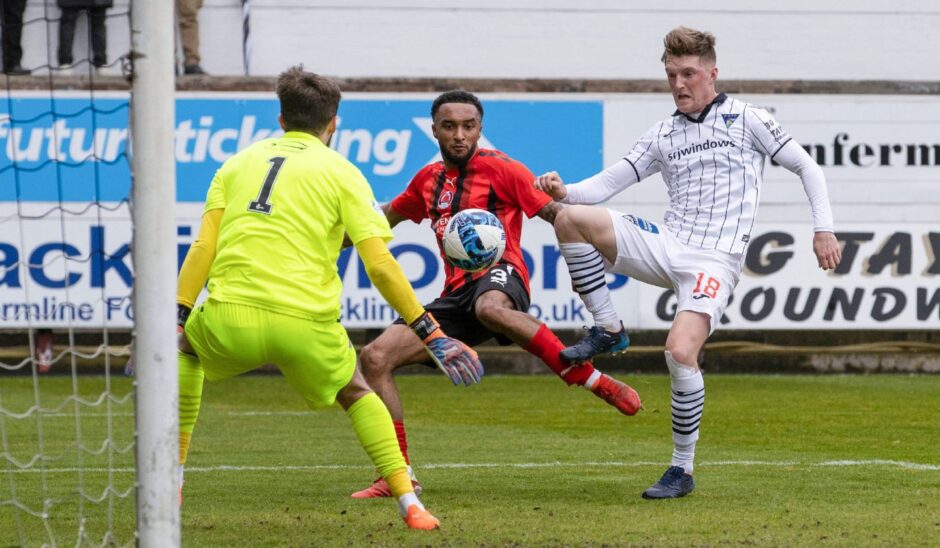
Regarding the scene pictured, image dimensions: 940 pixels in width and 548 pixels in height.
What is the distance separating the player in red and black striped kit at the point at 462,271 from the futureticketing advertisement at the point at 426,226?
20.7ft

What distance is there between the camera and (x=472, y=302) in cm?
762

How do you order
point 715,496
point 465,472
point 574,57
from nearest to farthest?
point 715,496 < point 465,472 < point 574,57

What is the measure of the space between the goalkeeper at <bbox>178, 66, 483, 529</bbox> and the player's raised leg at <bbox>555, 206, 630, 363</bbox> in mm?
1676

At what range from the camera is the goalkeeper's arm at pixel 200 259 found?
586 cm

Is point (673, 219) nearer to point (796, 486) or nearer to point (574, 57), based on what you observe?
point (796, 486)

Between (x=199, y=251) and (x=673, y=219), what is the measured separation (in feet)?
7.92

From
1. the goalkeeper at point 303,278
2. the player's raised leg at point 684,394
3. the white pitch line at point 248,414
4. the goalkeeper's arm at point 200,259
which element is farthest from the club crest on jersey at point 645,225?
the white pitch line at point 248,414

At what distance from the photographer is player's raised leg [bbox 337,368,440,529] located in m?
5.69

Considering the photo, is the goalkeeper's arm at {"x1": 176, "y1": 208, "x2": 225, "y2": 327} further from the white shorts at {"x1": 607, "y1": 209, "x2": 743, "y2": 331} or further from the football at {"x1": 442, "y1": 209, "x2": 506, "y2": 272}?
the white shorts at {"x1": 607, "y1": 209, "x2": 743, "y2": 331}

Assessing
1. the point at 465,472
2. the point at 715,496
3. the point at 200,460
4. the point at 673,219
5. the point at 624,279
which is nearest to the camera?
the point at 715,496

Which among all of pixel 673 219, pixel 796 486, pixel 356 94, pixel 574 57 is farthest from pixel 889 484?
pixel 574 57

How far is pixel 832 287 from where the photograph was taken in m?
14.6

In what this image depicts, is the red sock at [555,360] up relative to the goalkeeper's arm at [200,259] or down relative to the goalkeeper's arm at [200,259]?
down

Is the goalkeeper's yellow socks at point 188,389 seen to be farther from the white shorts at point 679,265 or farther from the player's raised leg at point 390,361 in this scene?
the white shorts at point 679,265
